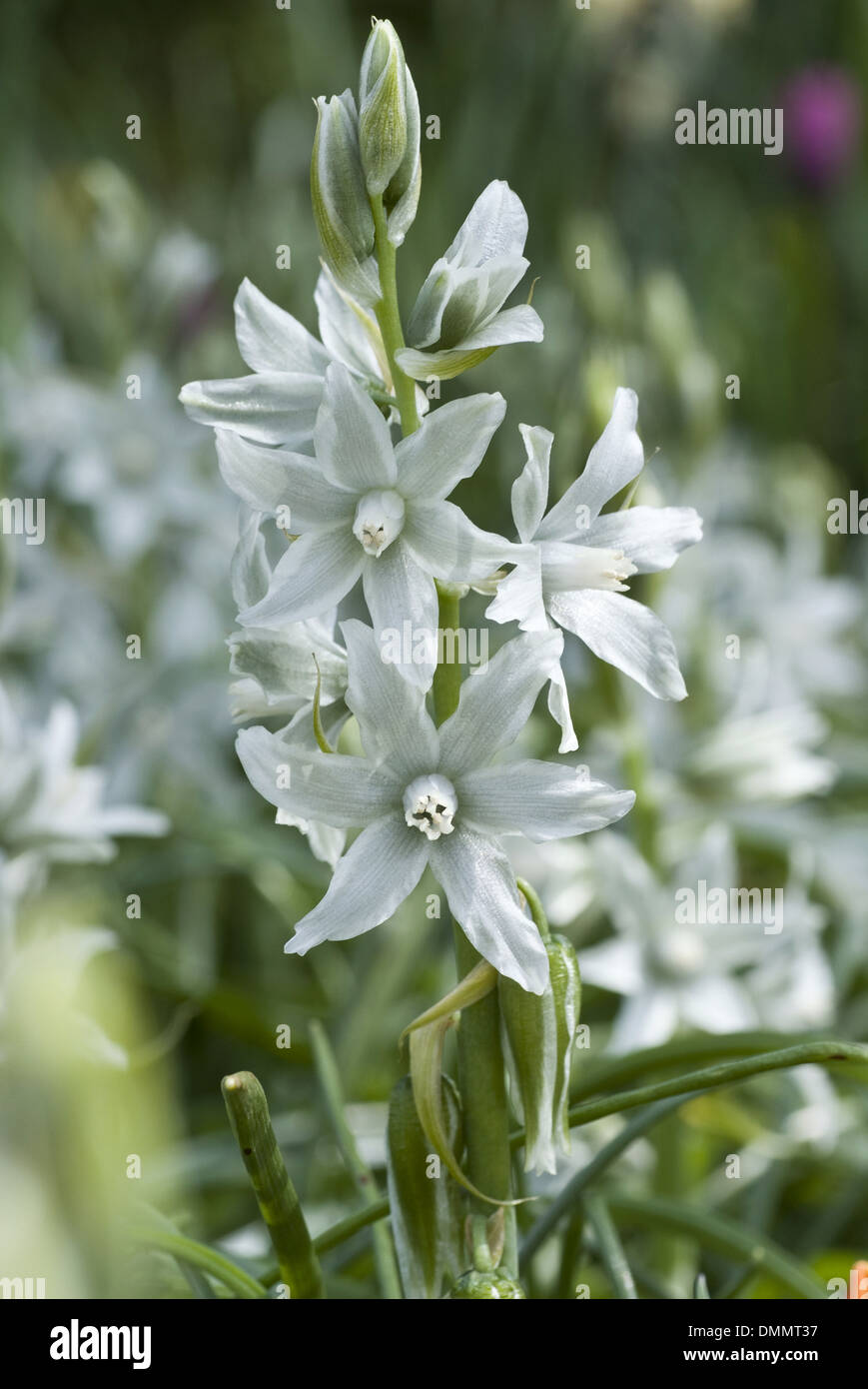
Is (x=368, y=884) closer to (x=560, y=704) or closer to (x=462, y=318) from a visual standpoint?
(x=560, y=704)

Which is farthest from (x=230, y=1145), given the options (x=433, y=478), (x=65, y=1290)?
(x=433, y=478)

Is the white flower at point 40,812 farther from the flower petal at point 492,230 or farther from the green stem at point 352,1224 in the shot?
the flower petal at point 492,230

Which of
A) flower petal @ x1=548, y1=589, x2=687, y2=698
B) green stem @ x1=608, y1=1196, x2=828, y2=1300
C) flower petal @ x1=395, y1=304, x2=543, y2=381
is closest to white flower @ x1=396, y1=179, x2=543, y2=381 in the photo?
flower petal @ x1=395, y1=304, x2=543, y2=381

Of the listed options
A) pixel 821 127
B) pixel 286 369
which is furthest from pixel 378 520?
pixel 821 127


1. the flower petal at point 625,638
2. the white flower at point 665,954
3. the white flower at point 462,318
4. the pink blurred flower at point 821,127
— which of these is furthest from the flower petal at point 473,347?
the pink blurred flower at point 821,127

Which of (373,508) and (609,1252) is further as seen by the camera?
(609,1252)
